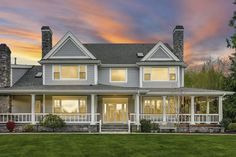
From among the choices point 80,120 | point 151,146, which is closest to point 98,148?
point 151,146

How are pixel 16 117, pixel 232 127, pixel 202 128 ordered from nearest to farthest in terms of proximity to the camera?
pixel 232 127
pixel 202 128
pixel 16 117

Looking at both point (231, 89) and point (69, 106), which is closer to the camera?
point (69, 106)

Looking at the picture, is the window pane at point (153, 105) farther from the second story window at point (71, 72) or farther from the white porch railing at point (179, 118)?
A: the second story window at point (71, 72)

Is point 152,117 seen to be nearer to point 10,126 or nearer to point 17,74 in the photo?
point 10,126

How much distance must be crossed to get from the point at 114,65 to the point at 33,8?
29.8 feet

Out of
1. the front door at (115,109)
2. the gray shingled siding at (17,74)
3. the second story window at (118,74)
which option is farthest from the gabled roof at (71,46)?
the gray shingled siding at (17,74)

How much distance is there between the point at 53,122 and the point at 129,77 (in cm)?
927

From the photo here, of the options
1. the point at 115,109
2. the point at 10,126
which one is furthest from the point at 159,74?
the point at 10,126

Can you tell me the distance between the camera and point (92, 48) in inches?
1549

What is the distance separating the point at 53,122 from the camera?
99.1 feet

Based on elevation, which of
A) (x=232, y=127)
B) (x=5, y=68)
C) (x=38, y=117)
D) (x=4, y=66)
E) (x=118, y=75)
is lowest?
(x=232, y=127)

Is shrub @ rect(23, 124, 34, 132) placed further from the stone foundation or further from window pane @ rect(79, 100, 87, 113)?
the stone foundation

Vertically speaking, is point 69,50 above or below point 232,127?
above

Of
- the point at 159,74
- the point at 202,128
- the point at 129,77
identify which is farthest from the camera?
the point at 129,77
